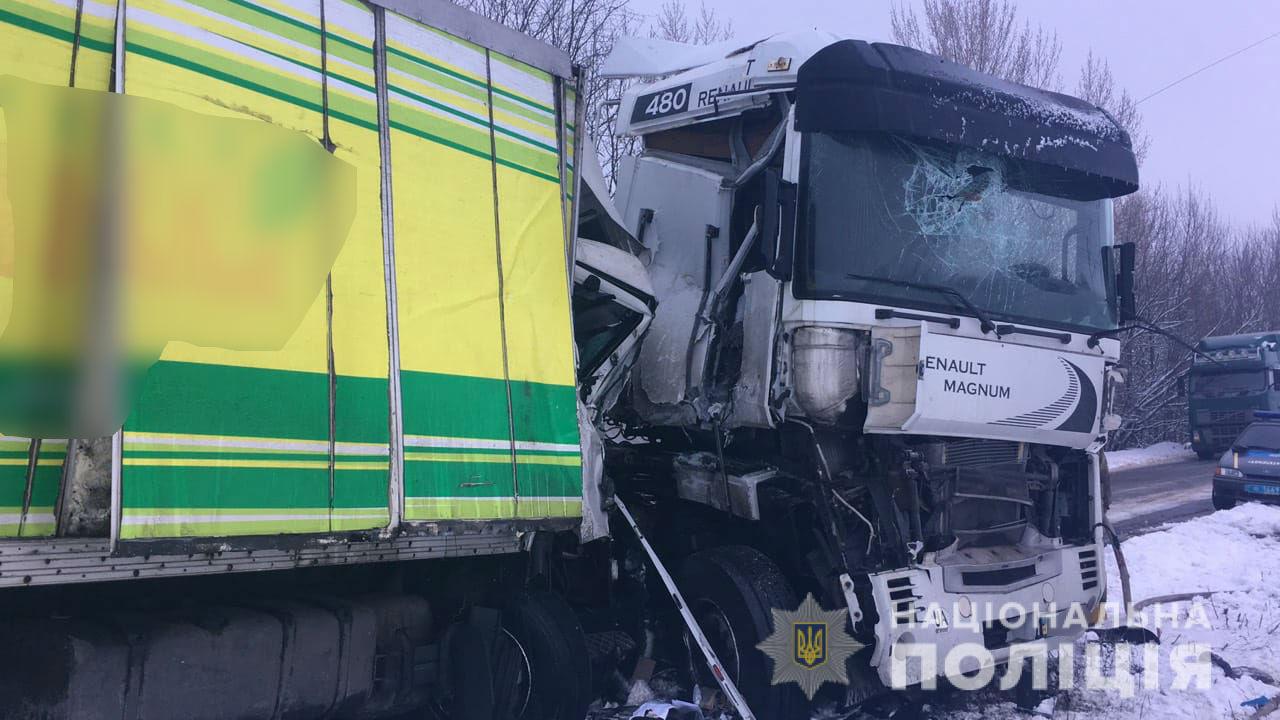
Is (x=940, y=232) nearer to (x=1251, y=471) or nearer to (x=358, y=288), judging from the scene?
(x=358, y=288)

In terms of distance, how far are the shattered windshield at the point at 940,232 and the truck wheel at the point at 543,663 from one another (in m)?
1.97

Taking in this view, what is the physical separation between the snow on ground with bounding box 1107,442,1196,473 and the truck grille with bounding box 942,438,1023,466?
16695 mm

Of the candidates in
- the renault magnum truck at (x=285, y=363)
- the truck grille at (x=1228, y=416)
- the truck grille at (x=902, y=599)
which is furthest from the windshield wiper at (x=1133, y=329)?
the truck grille at (x=1228, y=416)

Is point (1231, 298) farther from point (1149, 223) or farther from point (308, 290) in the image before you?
point (308, 290)

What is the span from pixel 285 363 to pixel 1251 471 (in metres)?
13.2

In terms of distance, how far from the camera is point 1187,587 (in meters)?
7.82

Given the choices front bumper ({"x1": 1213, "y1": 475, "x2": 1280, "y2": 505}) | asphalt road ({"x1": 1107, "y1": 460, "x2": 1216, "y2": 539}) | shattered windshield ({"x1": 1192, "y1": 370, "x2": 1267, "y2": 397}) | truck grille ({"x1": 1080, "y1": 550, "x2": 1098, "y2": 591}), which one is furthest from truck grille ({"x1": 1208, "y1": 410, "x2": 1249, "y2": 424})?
truck grille ({"x1": 1080, "y1": 550, "x2": 1098, "y2": 591})

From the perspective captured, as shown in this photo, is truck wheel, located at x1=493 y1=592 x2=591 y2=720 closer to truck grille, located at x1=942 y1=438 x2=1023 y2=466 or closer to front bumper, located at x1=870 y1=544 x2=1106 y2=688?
front bumper, located at x1=870 y1=544 x2=1106 y2=688

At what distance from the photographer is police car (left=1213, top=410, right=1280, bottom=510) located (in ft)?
40.9

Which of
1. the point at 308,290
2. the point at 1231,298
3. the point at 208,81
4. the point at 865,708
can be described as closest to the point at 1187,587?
the point at 865,708

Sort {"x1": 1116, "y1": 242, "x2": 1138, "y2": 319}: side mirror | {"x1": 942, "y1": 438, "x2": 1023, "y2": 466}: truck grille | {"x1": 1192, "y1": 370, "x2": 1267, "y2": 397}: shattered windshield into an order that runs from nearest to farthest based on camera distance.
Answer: {"x1": 942, "y1": 438, "x2": 1023, "y2": 466}: truck grille, {"x1": 1116, "y1": 242, "x2": 1138, "y2": 319}: side mirror, {"x1": 1192, "y1": 370, "x2": 1267, "y2": 397}: shattered windshield

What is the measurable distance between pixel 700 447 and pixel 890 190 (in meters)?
1.73

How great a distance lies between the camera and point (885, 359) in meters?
4.56

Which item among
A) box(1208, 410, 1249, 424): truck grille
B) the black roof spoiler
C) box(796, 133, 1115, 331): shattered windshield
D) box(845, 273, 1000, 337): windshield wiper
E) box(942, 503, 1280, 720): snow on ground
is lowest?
box(942, 503, 1280, 720): snow on ground
